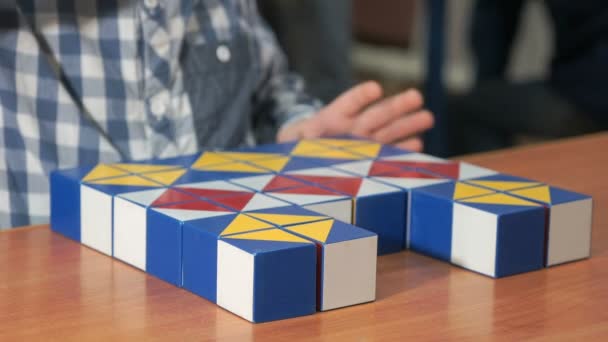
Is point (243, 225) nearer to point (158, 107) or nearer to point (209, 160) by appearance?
point (209, 160)

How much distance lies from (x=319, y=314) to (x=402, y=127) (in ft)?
1.81

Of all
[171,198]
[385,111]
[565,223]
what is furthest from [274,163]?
[385,111]

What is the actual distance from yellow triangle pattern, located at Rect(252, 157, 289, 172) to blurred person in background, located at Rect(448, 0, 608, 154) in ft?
5.08

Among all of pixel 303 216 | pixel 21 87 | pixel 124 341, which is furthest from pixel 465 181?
pixel 21 87

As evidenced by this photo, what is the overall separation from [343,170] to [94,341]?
0.29 meters

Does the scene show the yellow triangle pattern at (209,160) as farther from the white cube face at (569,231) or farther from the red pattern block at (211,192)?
the white cube face at (569,231)

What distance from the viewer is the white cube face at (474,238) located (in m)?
0.70

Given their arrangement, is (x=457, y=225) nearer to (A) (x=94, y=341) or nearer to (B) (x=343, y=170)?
(B) (x=343, y=170)

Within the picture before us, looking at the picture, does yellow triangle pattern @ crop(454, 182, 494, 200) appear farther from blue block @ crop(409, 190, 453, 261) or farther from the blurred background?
the blurred background

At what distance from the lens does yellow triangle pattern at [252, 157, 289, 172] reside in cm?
80

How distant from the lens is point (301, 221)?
25.8 inches

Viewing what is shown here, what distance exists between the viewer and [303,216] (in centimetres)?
67

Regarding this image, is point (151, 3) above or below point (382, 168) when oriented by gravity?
above

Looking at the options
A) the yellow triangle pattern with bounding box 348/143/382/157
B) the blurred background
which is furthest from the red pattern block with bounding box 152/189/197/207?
the blurred background
